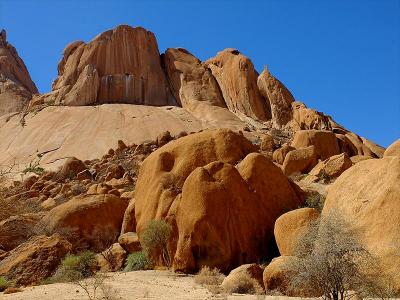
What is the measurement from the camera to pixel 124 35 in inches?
2891

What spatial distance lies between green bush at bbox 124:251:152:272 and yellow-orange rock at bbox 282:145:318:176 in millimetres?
12007

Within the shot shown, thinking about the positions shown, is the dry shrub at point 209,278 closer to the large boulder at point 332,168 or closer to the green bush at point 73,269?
the green bush at point 73,269

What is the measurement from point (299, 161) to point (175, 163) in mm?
9461

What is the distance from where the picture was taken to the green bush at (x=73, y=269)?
56.4 ft

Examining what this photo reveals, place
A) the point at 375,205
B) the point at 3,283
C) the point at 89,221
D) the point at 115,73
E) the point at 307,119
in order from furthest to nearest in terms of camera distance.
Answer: the point at 115,73 → the point at 307,119 → the point at 89,221 → the point at 3,283 → the point at 375,205

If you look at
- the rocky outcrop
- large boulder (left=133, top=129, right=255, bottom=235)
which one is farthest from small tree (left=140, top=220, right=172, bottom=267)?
the rocky outcrop

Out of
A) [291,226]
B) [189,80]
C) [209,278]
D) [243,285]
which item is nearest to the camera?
[243,285]

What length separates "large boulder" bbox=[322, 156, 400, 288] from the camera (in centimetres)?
1299

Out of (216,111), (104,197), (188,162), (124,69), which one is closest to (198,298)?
(188,162)

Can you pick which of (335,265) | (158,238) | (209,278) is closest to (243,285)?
(209,278)

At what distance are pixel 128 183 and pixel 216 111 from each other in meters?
28.5

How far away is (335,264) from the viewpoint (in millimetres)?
11312

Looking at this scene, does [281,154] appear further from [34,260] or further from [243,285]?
[243,285]

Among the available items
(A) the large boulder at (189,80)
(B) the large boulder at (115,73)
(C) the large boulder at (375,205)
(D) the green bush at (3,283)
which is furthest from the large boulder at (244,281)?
(B) the large boulder at (115,73)
